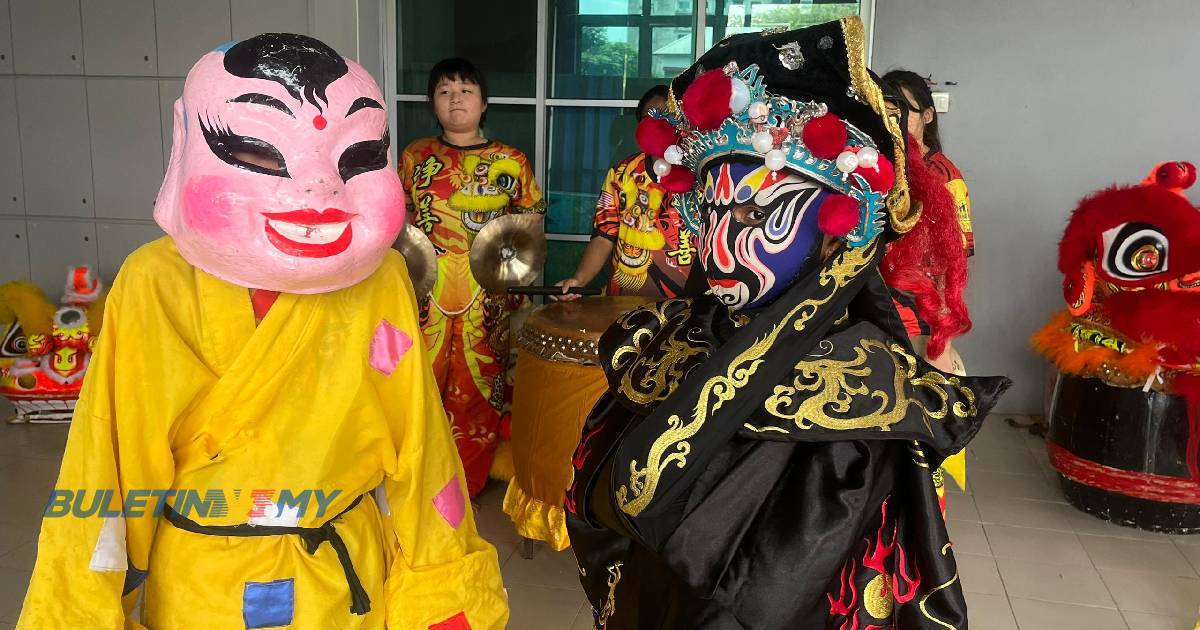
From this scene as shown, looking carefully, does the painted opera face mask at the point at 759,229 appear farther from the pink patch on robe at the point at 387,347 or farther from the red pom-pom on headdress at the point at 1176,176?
the red pom-pom on headdress at the point at 1176,176

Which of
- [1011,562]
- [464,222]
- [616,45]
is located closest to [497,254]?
[464,222]

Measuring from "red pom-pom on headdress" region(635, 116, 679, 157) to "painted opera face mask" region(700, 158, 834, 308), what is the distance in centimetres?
Answer: 11

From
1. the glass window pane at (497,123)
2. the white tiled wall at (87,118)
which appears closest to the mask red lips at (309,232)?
the glass window pane at (497,123)

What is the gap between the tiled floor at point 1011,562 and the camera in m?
2.75

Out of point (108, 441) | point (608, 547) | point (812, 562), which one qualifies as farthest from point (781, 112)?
point (108, 441)

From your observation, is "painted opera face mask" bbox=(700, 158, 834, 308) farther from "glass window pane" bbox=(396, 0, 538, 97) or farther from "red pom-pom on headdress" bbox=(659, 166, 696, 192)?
"glass window pane" bbox=(396, 0, 538, 97)

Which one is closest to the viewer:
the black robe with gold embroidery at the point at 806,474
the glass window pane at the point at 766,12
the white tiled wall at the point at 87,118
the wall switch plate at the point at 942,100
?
the black robe with gold embroidery at the point at 806,474

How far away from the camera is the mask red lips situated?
4.09ft

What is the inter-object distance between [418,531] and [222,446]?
1.05 feet

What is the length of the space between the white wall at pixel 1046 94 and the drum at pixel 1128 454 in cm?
124

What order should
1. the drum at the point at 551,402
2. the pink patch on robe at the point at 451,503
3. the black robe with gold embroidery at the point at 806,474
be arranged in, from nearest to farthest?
the black robe with gold embroidery at the point at 806,474
the pink patch on robe at the point at 451,503
the drum at the point at 551,402

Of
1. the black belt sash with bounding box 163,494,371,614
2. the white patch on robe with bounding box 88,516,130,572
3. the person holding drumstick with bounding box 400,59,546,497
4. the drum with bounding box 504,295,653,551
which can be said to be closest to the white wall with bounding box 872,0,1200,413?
the person holding drumstick with bounding box 400,59,546,497

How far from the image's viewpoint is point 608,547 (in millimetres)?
1438

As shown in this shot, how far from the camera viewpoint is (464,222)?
3320 mm
